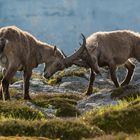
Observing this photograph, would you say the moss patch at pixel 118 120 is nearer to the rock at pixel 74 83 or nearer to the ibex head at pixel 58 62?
the ibex head at pixel 58 62

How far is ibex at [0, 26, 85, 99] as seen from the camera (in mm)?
31156

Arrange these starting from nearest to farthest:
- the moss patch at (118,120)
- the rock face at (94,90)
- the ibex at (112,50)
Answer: the moss patch at (118,120), the rock face at (94,90), the ibex at (112,50)

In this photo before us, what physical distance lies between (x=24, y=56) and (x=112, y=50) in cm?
792

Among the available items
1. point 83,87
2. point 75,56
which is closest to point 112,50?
point 75,56

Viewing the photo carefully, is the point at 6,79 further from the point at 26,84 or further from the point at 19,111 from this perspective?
the point at 19,111

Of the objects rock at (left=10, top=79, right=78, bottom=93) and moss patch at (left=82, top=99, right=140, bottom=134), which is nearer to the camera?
moss patch at (left=82, top=99, right=140, bottom=134)

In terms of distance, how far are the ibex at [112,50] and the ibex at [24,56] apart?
1180 mm

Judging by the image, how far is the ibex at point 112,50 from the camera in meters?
37.6

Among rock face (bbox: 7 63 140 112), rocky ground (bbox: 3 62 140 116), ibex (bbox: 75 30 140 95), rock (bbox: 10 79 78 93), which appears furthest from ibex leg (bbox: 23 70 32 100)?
rock (bbox: 10 79 78 93)

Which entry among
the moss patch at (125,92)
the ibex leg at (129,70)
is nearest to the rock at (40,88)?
the ibex leg at (129,70)

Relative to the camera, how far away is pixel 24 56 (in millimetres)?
33000

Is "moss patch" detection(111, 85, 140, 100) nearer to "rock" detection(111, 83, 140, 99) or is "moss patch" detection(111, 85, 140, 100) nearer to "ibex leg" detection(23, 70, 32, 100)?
"rock" detection(111, 83, 140, 99)

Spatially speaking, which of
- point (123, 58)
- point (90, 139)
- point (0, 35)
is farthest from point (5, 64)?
point (90, 139)

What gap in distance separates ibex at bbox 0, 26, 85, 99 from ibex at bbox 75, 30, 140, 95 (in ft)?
3.87
